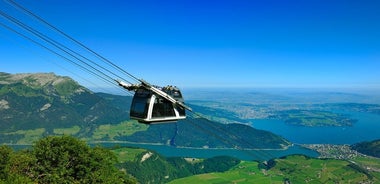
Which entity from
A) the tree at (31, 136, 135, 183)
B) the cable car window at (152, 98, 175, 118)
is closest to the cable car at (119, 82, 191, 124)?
the cable car window at (152, 98, 175, 118)

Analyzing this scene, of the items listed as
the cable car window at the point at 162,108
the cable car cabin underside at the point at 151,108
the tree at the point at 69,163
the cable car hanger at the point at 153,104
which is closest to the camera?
the cable car hanger at the point at 153,104

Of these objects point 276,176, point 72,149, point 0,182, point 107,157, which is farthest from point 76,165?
point 276,176

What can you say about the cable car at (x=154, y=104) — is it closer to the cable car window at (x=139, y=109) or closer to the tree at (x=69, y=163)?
the cable car window at (x=139, y=109)

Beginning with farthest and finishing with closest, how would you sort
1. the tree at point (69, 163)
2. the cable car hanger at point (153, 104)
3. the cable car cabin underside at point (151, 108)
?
the tree at point (69, 163) < the cable car cabin underside at point (151, 108) < the cable car hanger at point (153, 104)

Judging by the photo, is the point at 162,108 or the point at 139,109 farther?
the point at 162,108

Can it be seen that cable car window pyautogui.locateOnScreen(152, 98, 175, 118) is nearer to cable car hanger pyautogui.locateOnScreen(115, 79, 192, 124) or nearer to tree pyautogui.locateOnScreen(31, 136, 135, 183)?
cable car hanger pyautogui.locateOnScreen(115, 79, 192, 124)

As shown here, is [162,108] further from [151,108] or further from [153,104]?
[151,108]

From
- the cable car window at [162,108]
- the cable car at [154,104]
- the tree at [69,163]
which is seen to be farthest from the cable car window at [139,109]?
the tree at [69,163]

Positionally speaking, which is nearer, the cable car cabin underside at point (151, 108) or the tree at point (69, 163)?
the cable car cabin underside at point (151, 108)

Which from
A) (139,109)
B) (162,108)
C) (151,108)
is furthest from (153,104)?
(139,109)
